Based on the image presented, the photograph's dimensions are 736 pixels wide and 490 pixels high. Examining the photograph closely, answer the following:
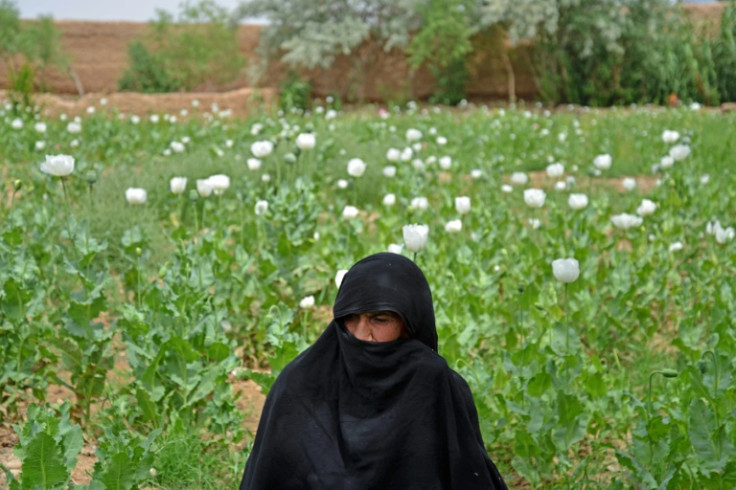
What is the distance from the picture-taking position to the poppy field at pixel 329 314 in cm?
350

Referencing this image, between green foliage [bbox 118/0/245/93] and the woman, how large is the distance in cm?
1961

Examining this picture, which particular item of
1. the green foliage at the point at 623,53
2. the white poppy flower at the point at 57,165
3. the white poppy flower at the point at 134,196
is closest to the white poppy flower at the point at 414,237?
the white poppy flower at the point at 57,165

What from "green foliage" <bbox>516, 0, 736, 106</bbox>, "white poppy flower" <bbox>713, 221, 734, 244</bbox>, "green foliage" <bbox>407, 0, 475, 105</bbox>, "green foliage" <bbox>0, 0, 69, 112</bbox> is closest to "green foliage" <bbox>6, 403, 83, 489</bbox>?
"white poppy flower" <bbox>713, 221, 734, 244</bbox>

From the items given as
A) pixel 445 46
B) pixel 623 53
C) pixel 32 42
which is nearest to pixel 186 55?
pixel 32 42

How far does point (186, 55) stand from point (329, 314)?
57.0 feet

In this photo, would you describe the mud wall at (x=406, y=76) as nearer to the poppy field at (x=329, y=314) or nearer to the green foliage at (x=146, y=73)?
the green foliage at (x=146, y=73)

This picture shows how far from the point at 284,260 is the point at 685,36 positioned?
14.4m

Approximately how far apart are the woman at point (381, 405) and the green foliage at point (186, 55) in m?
19.6

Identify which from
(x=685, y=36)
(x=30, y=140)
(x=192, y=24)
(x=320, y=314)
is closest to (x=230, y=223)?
(x=320, y=314)

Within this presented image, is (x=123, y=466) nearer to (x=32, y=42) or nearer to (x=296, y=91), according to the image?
(x=296, y=91)

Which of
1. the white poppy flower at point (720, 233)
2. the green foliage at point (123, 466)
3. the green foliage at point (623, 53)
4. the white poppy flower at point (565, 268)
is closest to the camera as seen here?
the green foliage at point (123, 466)

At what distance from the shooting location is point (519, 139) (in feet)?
37.7

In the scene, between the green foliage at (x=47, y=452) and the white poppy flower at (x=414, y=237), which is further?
the white poppy flower at (x=414, y=237)

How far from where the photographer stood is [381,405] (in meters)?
2.45
